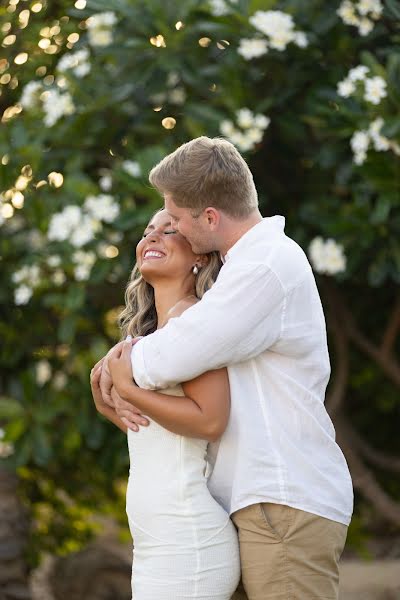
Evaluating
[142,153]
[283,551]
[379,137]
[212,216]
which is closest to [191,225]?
[212,216]

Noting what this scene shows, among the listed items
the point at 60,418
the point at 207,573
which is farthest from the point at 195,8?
the point at 207,573

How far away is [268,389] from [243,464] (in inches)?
7.1

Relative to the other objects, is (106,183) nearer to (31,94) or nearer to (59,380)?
(31,94)

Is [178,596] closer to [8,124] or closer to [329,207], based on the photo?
[329,207]

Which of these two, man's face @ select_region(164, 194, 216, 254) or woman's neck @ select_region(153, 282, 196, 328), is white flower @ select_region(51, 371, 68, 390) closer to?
woman's neck @ select_region(153, 282, 196, 328)

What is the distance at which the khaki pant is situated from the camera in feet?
8.27

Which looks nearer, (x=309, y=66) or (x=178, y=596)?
(x=178, y=596)

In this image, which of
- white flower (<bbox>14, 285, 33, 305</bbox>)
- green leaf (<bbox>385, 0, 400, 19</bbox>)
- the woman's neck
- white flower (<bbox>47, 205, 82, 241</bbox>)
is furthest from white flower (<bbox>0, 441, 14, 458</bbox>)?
green leaf (<bbox>385, 0, 400, 19</bbox>)

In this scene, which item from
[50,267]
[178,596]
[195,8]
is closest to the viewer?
[178,596]

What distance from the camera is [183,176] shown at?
2.58 metres

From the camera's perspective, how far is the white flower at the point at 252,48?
13.8 ft

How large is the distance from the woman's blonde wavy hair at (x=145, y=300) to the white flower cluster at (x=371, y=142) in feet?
4.39

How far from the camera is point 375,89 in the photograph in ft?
13.0

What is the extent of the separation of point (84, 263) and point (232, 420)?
1947mm
